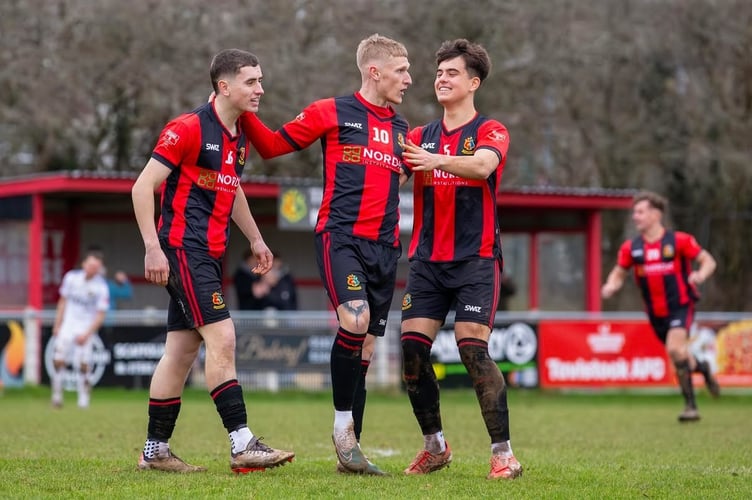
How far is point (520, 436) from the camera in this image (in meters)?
11.6

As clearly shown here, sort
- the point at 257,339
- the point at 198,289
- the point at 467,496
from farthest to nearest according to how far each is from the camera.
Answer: the point at 257,339 → the point at 198,289 → the point at 467,496

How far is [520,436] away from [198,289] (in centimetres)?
540

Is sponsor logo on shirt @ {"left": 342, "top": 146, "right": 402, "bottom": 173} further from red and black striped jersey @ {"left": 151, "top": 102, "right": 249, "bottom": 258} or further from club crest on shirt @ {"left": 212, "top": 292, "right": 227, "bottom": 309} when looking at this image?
club crest on shirt @ {"left": 212, "top": 292, "right": 227, "bottom": 309}

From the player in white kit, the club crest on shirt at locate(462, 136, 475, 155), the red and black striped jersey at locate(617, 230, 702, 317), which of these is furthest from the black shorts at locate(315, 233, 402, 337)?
the player in white kit

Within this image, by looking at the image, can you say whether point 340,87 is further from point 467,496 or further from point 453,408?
point 467,496

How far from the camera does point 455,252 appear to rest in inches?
286

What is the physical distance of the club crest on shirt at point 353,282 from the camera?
6996mm

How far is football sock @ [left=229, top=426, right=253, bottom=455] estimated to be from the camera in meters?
6.88

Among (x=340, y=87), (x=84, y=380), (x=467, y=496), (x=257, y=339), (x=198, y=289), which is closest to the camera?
(x=467, y=496)

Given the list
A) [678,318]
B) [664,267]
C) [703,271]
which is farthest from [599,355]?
[703,271]

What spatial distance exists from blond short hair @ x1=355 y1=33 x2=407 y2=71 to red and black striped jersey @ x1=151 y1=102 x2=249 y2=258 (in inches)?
34.1

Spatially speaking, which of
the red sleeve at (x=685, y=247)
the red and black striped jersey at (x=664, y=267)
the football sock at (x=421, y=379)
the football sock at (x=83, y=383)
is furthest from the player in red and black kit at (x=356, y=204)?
the football sock at (x=83, y=383)

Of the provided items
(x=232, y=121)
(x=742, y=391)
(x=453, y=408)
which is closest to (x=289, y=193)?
(x=453, y=408)

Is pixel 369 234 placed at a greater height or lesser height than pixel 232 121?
lesser
